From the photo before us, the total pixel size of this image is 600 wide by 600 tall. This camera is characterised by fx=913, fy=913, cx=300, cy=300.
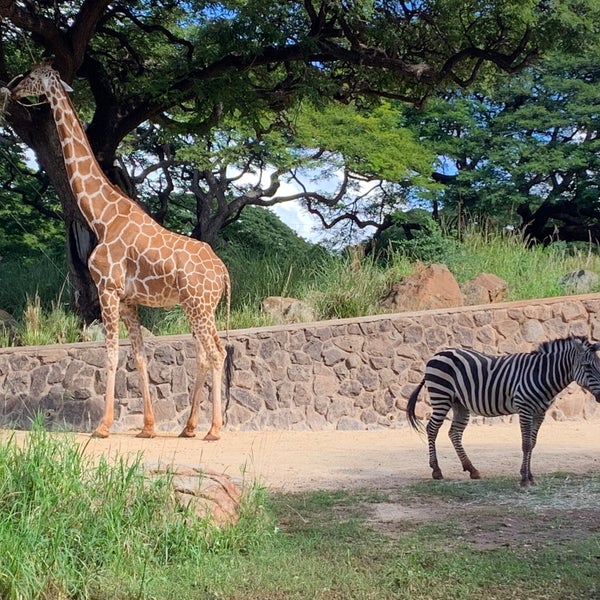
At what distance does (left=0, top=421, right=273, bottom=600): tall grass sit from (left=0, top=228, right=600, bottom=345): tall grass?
7.97m

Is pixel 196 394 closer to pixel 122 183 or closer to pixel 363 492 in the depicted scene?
pixel 363 492

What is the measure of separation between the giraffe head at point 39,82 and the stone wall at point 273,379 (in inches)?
139

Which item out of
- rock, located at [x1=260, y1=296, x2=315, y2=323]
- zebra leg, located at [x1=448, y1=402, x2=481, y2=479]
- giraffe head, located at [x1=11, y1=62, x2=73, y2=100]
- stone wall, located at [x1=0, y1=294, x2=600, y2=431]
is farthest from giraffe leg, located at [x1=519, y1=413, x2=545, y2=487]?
giraffe head, located at [x1=11, y1=62, x2=73, y2=100]

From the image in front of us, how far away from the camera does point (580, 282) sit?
14766 mm

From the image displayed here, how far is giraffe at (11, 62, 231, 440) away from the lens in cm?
1089

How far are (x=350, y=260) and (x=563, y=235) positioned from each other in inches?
488

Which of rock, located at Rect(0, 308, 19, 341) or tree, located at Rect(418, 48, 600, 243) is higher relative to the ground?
tree, located at Rect(418, 48, 600, 243)

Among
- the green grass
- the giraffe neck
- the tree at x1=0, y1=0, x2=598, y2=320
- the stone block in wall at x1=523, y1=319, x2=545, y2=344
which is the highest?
the tree at x1=0, y1=0, x2=598, y2=320

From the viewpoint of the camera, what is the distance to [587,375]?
297 inches

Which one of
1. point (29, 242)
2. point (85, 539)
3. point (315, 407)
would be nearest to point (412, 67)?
point (315, 407)

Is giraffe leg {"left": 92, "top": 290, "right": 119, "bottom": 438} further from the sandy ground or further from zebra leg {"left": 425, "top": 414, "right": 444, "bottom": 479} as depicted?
zebra leg {"left": 425, "top": 414, "right": 444, "bottom": 479}

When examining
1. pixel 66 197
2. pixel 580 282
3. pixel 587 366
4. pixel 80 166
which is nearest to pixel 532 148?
pixel 580 282

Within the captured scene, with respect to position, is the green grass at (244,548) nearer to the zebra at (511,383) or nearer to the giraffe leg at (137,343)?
the zebra at (511,383)

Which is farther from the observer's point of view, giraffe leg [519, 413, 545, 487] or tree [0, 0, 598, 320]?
tree [0, 0, 598, 320]
